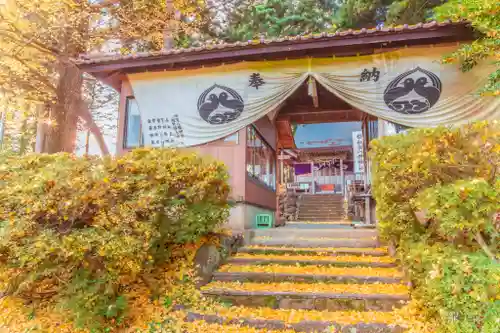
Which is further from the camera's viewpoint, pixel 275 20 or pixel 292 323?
pixel 275 20

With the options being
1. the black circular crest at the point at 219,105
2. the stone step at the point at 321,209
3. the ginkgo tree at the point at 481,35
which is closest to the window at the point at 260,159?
the black circular crest at the point at 219,105

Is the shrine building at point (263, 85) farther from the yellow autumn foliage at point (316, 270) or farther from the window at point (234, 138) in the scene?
the yellow autumn foliage at point (316, 270)

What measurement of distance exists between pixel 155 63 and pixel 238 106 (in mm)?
2293

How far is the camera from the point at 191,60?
7398mm

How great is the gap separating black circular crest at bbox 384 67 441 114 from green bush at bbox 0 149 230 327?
4.86 meters

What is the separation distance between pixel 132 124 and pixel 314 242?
5548 mm

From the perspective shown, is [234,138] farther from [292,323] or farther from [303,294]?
[292,323]

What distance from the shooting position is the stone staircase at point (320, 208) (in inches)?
744

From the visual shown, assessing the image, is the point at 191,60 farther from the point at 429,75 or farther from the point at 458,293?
the point at 458,293

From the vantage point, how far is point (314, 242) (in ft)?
22.2

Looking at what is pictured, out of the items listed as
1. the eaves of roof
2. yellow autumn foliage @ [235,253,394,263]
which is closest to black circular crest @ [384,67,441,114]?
the eaves of roof

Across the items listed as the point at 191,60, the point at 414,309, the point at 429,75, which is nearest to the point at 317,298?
the point at 414,309

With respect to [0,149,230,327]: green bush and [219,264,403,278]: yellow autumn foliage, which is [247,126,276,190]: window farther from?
[0,149,230,327]: green bush

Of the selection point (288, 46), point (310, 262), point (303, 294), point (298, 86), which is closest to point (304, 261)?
point (310, 262)
